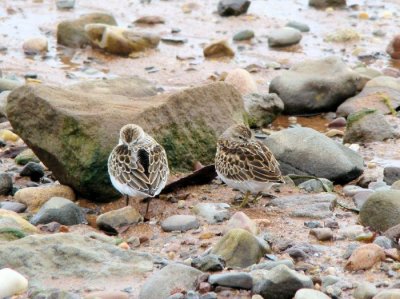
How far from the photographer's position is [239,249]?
7500 millimetres

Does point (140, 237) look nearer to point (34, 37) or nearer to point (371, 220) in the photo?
point (371, 220)

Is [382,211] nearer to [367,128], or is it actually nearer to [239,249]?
[239,249]

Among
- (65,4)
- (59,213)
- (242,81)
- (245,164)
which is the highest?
(245,164)

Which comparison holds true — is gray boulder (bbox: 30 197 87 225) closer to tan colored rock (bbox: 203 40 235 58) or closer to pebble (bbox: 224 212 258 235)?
pebble (bbox: 224 212 258 235)

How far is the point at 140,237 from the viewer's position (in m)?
8.76

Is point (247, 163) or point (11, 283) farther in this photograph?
point (247, 163)

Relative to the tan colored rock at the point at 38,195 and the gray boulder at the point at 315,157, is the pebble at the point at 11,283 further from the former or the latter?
the gray boulder at the point at 315,157

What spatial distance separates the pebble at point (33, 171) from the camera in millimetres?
10633

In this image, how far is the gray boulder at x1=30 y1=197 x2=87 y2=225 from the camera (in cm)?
912

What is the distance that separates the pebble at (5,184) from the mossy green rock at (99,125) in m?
0.38

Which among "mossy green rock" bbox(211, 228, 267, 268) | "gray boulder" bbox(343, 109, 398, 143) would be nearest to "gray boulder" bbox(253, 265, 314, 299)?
"mossy green rock" bbox(211, 228, 267, 268)

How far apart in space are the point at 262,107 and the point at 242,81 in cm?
117

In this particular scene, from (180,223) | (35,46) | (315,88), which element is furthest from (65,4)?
(180,223)

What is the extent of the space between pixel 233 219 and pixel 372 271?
5.03ft
